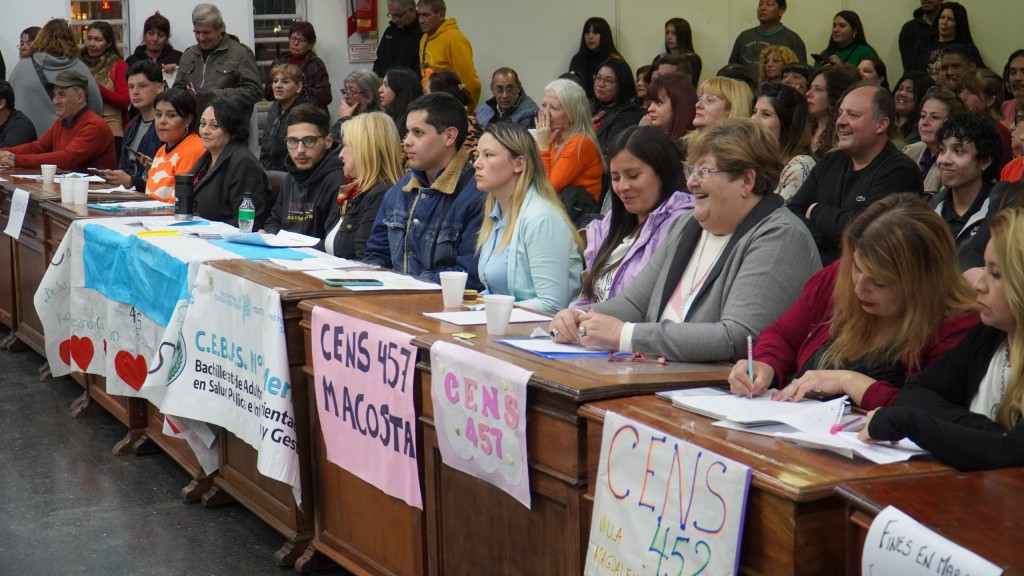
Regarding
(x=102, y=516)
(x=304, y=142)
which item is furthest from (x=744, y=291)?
(x=304, y=142)

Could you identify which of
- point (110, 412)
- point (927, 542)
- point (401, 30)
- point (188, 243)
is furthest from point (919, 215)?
point (401, 30)

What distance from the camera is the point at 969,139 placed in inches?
163

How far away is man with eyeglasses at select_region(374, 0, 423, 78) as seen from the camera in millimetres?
9734

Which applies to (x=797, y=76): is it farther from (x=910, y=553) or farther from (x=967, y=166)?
(x=910, y=553)

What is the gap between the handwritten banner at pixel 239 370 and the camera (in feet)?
10.8

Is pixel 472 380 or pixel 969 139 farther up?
pixel 969 139

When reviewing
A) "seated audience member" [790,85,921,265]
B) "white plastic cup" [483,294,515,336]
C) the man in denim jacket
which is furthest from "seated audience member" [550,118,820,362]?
"seated audience member" [790,85,921,265]

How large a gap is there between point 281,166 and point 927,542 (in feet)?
23.5

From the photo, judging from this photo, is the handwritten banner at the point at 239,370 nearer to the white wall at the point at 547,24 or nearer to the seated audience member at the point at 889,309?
the seated audience member at the point at 889,309

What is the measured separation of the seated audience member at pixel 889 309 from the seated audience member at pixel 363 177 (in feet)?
8.24

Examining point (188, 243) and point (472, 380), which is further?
point (188, 243)

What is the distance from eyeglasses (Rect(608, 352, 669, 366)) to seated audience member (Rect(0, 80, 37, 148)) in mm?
6426

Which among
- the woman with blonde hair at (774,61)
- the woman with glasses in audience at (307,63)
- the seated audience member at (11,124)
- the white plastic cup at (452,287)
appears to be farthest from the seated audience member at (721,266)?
the woman with glasses in audience at (307,63)

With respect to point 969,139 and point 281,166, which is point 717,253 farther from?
point 281,166
